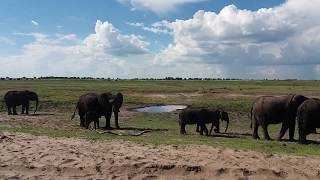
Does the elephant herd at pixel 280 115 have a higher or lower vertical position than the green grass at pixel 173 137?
higher

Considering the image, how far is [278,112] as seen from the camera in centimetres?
2592

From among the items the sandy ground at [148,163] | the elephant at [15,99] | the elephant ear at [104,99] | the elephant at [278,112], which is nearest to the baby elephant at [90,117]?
the elephant ear at [104,99]

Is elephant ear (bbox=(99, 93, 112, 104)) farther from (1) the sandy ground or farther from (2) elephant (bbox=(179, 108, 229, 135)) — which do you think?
(1) the sandy ground

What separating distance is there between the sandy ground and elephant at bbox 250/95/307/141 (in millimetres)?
8508

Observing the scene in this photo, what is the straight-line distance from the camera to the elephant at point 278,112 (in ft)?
83.3

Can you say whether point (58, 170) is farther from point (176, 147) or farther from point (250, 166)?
point (250, 166)

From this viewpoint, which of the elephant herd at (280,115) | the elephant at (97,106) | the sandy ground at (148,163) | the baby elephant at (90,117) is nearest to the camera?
the sandy ground at (148,163)

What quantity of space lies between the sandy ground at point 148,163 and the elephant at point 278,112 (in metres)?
8.51

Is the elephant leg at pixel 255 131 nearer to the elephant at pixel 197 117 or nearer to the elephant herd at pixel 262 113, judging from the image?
the elephant herd at pixel 262 113

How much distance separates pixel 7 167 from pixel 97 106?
14352 mm

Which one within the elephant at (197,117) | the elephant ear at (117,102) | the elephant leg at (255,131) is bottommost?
the elephant leg at (255,131)

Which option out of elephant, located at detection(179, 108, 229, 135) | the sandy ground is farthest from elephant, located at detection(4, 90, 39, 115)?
the sandy ground

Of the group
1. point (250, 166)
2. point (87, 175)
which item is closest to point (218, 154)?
point (250, 166)

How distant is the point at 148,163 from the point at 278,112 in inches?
468
